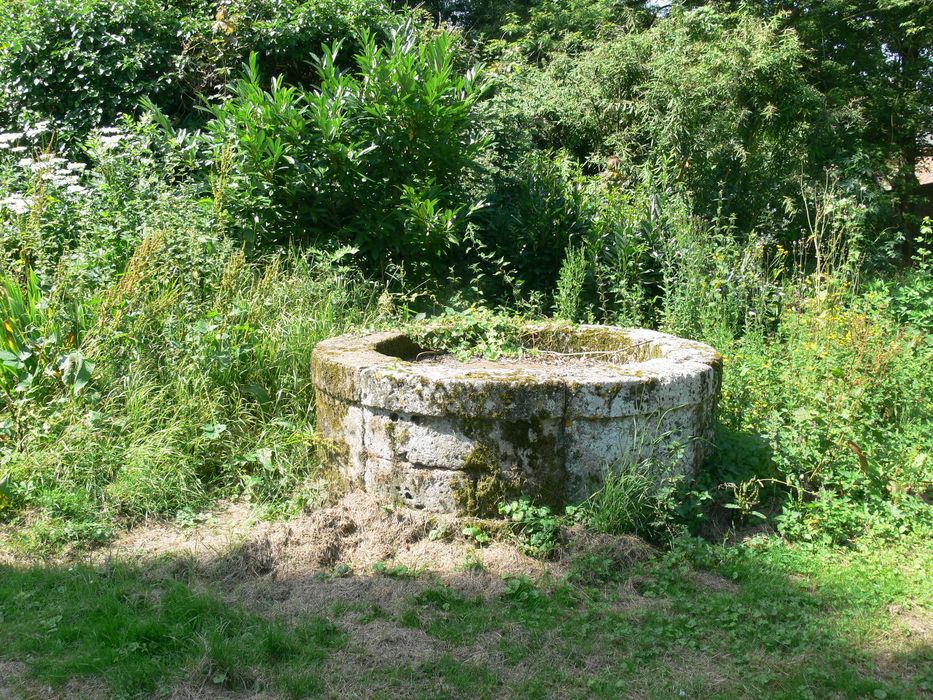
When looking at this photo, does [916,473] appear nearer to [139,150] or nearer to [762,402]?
[762,402]

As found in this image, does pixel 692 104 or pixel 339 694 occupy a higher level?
pixel 692 104

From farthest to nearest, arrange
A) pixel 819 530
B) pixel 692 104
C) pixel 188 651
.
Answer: pixel 692 104 → pixel 819 530 → pixel 188 651

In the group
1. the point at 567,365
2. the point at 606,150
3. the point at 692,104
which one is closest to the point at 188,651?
the point at 567,365

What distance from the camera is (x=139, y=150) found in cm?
678

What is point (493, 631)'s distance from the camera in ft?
10.5

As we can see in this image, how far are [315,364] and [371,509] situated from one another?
88 centimetres

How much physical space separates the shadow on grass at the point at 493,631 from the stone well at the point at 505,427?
0.49m

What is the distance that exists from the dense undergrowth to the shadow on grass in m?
0.40

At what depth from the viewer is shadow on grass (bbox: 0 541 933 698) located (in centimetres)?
287

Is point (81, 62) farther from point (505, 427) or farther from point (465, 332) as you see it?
point (505, 427)

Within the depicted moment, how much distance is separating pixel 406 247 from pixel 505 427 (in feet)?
10.6

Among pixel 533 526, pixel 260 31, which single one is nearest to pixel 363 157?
pixel 260 31

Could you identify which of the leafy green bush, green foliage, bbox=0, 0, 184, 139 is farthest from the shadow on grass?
the leafy green bush

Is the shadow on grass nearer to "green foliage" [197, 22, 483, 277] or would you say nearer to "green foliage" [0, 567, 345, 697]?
"green foliage" [0, 567, 345, 697]
